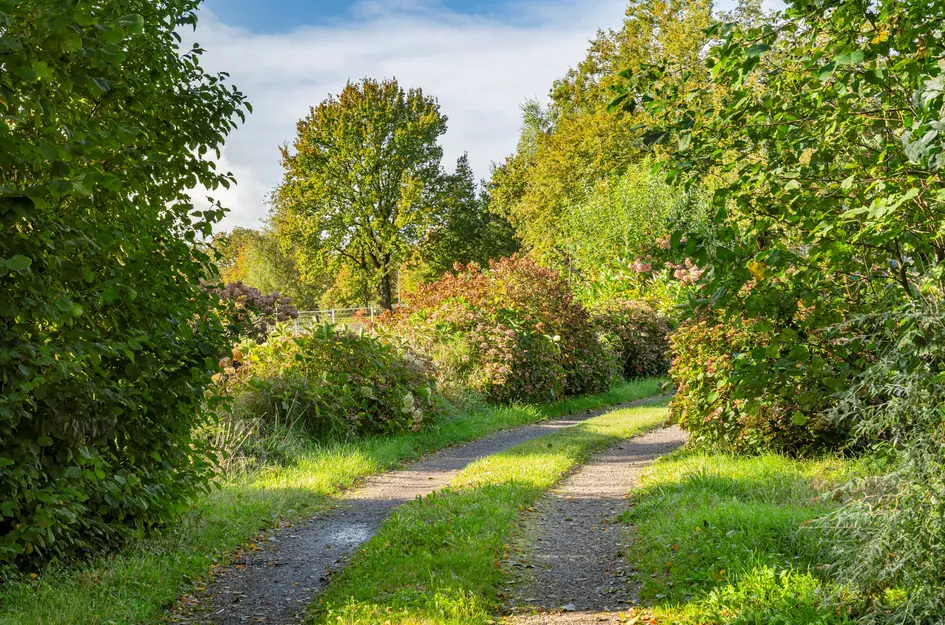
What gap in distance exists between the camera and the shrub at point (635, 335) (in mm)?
20359

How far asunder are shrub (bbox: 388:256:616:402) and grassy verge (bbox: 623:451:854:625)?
7.31 meters

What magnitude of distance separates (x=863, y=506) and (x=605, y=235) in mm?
24001

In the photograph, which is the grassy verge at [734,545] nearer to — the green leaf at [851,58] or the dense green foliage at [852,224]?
the dense green foliage at [852,224]

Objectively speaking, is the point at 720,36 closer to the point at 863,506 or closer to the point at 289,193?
the point at 863,506

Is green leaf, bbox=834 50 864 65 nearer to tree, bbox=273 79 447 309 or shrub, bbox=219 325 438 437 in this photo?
shrub, bbox=219 325 438 437

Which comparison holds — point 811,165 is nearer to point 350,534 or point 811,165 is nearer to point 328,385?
point 350,534

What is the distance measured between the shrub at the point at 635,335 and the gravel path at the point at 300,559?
11.6 m

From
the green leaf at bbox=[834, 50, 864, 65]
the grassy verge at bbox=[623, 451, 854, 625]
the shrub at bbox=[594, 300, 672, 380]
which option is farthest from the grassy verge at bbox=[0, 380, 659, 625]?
the shrub at bbox=[594, 300, 672, 380]

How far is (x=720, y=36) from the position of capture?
402cm

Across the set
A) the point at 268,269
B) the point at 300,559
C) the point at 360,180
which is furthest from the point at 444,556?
the point at 268,269

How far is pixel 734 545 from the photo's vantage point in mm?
5215

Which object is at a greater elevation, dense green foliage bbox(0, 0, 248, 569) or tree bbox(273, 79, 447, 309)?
tree bbox(273, 79, 447, 309)

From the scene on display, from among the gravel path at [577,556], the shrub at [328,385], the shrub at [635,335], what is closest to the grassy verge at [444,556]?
the gravel path at [577,556]

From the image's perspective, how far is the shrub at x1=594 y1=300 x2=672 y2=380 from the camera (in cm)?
2036
